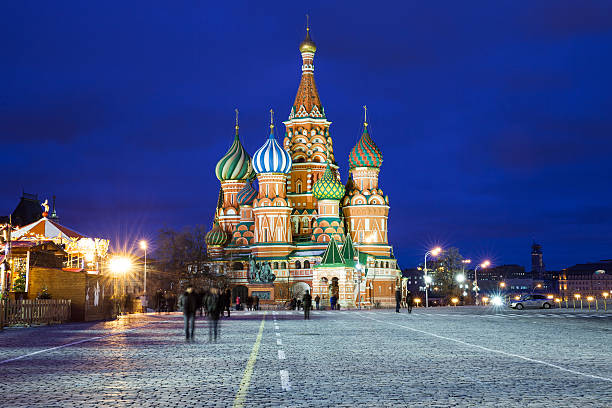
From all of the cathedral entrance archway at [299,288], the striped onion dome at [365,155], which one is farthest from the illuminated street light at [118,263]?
the striped onion dome at [365,155]

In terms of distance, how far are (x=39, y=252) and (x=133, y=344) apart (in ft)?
72.7

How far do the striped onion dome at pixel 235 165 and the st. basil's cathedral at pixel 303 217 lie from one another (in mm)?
149

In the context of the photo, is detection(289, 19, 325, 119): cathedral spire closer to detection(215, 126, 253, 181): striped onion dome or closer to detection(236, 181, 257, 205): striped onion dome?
detection(215, 126, 253, 181): striped onion dome

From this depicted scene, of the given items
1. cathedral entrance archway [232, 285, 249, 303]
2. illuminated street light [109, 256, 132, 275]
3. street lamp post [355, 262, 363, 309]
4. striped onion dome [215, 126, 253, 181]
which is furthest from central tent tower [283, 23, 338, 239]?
illuminated street light [109, 256, 132, 275]

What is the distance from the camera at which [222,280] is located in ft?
322

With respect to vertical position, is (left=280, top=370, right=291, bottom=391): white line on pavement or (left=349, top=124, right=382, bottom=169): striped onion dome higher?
(left=349, top=124, right=382, bottom=169): striped onion dome

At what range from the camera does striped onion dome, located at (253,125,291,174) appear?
4038 inches

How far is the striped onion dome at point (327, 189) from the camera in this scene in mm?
103250

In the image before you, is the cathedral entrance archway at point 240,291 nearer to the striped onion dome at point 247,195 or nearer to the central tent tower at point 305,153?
the central tent tower at point 305,153

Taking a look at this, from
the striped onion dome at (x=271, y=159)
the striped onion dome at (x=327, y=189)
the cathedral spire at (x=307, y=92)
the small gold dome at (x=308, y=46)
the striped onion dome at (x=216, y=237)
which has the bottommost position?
the striped onion dome at (x=216, y=237)

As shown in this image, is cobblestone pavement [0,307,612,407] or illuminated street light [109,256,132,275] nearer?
cobblestone pavement [0,307,612,407]

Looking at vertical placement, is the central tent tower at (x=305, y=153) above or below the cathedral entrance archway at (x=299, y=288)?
above

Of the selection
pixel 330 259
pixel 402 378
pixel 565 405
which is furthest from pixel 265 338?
pixel 330 259

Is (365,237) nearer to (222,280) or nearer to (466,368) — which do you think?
(222,280)
